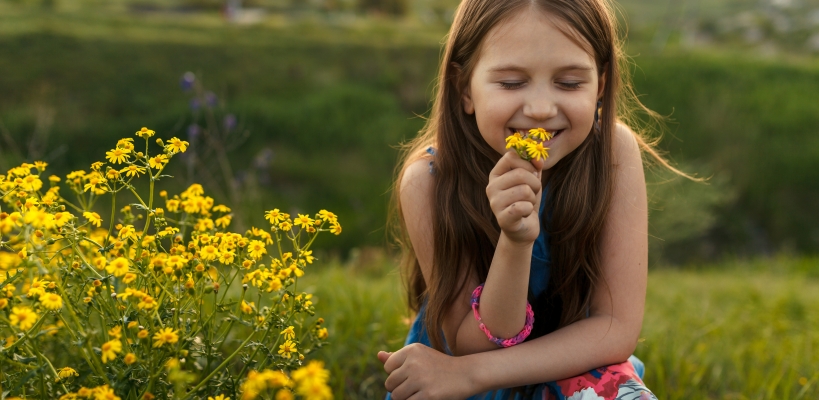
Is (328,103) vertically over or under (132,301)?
under

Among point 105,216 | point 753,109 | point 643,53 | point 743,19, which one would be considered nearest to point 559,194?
point 105,216

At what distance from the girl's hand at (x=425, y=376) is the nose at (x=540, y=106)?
0.62 metres

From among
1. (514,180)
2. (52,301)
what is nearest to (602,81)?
(514,180)

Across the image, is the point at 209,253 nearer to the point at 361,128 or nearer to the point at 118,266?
the point at 118,266

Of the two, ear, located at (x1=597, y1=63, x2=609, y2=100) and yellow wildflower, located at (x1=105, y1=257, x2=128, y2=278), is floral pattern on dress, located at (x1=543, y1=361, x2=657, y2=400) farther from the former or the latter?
yellow wildflower, located at (x1=105, y1=257, x2=128, y2=278)

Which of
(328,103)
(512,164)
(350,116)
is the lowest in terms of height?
(350,116)

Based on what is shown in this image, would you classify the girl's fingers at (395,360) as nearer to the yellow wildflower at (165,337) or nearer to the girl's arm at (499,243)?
the girl's arm at (499,243)

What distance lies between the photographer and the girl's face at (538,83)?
1.78 m

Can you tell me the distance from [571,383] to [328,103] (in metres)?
6.13

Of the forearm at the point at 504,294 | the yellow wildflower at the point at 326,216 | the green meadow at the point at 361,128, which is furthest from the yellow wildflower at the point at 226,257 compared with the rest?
the green meadow at the point at 361,128

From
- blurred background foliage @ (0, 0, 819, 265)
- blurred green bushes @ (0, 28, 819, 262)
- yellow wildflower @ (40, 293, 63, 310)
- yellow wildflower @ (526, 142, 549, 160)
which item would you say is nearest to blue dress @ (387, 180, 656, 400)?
yellow wildflower @ (526, 142, 549, 160)

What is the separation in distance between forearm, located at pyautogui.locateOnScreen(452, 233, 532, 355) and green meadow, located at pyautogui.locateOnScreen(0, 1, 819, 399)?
1.64 m

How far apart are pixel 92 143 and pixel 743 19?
12556 mm

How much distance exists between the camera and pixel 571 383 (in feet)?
6.18
